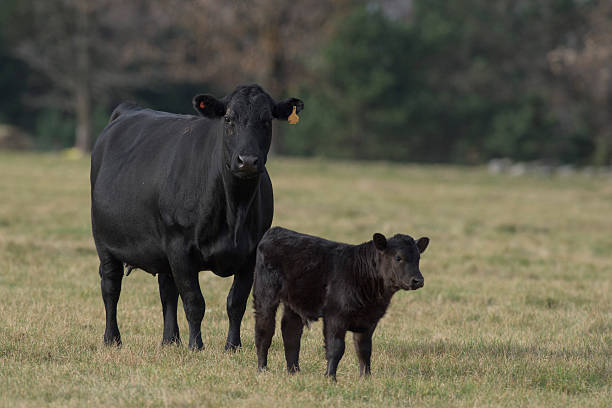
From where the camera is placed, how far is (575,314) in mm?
9672

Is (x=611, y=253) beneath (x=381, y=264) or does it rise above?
beneath

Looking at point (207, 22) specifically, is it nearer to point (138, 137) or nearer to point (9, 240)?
point (9, 240)

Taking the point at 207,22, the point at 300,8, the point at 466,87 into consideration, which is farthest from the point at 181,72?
the point at 466,87

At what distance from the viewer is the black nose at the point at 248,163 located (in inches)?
264

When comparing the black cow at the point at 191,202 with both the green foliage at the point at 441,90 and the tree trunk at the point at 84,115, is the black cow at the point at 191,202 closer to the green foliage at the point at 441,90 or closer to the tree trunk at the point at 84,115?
the tree trunk at the point at 84,115

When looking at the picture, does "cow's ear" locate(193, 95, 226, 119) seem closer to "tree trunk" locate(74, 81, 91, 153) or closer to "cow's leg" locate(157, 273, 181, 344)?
"cow's leg" locate(157, 273, 181, 344)

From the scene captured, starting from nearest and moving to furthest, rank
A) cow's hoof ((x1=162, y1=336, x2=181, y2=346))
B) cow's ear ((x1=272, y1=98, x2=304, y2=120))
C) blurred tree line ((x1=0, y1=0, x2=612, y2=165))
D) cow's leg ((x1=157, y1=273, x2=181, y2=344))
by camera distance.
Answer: cow's ear ((x1=272, y1=98, x2=304, y2=120)) < cow's hoof ((x1=162, y1=336, x2=181, y2=346)) < cow's leg ((x1=157, y1=273, x2=181, y2=344)) < blurred tree line ((x1=0, y1=0, x2=612, y2=165))

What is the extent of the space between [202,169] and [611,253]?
9744mm

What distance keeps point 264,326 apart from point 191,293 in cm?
88

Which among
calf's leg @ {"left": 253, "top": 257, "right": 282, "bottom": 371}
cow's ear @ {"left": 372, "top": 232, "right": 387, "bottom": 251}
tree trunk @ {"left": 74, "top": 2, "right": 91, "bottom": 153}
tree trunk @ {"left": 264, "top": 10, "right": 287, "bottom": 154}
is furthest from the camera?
tree trunk @ {"left": 74, "top": 2, "right": 91, "bottom": 153}

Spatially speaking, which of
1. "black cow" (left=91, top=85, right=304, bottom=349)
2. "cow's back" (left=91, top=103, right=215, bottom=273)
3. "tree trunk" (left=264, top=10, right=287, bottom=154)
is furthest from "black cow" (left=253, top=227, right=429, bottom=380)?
"tree trunk" (left=264, top=10, right=287, bottom=154)

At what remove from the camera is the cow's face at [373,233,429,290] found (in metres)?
6.18

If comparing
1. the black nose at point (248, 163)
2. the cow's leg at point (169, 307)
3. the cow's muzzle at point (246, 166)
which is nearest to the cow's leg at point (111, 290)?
the cow's leg at point (169, 307)

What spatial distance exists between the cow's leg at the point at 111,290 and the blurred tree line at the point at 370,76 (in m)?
29.9
